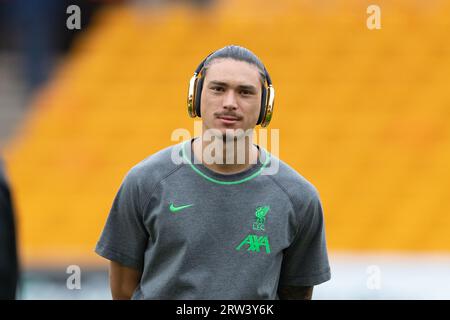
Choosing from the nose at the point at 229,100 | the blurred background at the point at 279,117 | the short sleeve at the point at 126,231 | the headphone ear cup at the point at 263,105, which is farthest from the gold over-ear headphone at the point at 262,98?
the blurred background at the point at 279,117

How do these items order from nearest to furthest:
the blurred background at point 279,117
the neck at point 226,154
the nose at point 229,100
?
the nose at point 229,100 → the neck at point 226,154 → the blurred background at point 279,117

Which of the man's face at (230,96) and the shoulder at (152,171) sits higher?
the man's face at (230,96)

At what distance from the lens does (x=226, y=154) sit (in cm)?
338

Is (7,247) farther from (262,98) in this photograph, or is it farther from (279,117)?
(279,117)

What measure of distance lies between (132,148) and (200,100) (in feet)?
25.7

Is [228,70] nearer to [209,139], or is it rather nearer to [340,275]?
[209,139]

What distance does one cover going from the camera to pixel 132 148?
36.6 ft

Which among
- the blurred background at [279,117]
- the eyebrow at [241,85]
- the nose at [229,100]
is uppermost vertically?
the eyebrow at [241,85]

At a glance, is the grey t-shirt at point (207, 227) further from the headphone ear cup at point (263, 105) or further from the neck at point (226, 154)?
the headphone ear cup at point (263, 105)

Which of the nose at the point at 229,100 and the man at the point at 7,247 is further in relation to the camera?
the nose at the point at 229,100

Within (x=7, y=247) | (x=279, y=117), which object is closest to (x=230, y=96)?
(x=7, y=247)

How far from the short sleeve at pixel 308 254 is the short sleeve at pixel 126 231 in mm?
532

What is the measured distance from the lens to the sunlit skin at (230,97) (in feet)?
10.8

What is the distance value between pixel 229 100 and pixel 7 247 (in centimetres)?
88
